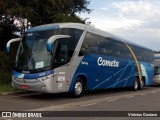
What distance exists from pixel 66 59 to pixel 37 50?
142 centimetres

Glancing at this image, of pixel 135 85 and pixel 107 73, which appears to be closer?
pixel 107 73

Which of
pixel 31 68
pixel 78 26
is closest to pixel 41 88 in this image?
pixel 31 68

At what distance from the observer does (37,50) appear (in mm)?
16281

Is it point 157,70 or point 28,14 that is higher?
point 28,14

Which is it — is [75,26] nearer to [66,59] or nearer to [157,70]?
[66,59]

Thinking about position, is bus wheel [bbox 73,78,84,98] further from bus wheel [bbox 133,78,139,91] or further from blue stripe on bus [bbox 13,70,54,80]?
bus wheel [bbox 133,78,139,91]

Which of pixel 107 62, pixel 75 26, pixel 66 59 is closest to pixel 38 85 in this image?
pixel 66 59

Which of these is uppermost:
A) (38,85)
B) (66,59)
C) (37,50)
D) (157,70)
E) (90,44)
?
(90,44)

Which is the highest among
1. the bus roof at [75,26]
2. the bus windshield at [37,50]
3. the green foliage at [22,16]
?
the green foliage at [22,16]

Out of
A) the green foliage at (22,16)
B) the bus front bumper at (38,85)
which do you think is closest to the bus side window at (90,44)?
the bus front bumper at (38,85)

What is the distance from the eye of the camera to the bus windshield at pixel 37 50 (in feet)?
52.4

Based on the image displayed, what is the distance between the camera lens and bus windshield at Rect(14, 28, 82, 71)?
15972mm

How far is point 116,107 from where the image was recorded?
14352 mm

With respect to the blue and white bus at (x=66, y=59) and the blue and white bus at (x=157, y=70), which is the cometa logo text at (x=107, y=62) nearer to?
the blue and white bus at (x=66, y=59)
